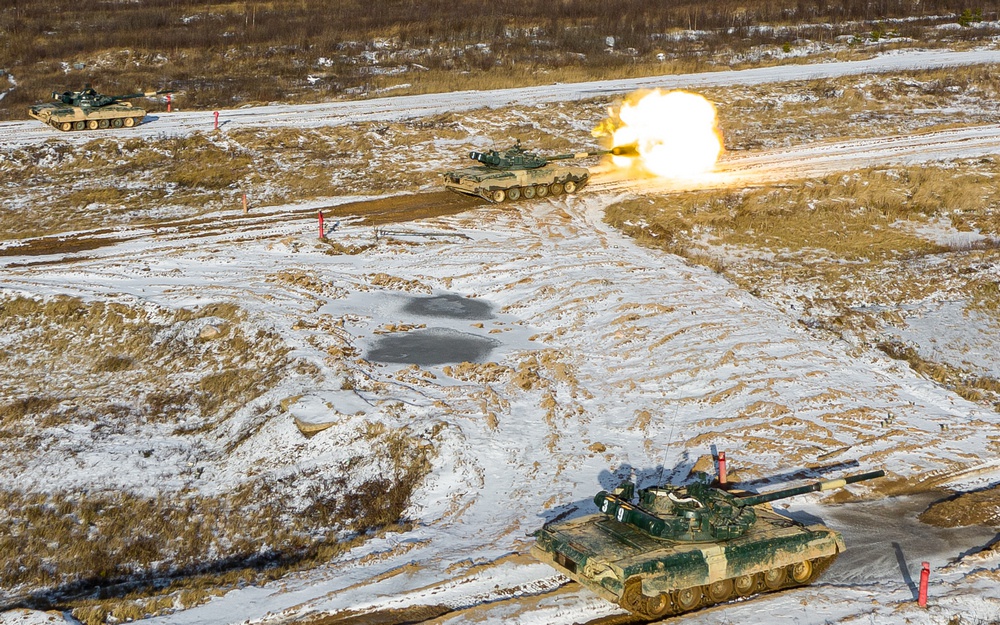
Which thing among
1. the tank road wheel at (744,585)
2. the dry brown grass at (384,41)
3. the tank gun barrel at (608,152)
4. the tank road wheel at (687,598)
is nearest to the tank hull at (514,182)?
the tank gun barrel at (608,152)

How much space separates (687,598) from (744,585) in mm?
1132

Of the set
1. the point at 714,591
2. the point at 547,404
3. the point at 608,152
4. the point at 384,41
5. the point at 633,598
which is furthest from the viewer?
the point at 384,41

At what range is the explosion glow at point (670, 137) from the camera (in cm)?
4250

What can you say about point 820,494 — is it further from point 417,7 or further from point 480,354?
point 417,7

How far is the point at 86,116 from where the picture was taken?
44.2 meters

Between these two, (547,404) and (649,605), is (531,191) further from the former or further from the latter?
(649,605)

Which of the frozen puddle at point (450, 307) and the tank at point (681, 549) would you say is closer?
the tank at point (681, 549)

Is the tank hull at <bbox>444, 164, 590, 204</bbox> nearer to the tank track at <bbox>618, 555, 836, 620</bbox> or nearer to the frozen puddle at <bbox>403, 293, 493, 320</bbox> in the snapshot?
the frozen puddle at <bbox>403, 293, 493, 320</bbox>

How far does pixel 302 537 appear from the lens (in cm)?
1950

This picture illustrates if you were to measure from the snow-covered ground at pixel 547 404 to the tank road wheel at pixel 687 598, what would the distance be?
0.29 m

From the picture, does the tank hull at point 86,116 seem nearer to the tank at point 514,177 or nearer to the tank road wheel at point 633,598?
the tank at point 514,177


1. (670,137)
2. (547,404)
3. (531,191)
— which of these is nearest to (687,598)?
(547,404)

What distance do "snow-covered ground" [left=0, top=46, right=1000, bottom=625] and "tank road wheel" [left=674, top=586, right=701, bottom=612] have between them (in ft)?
0.94

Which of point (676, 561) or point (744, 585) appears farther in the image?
point (744, 585)
